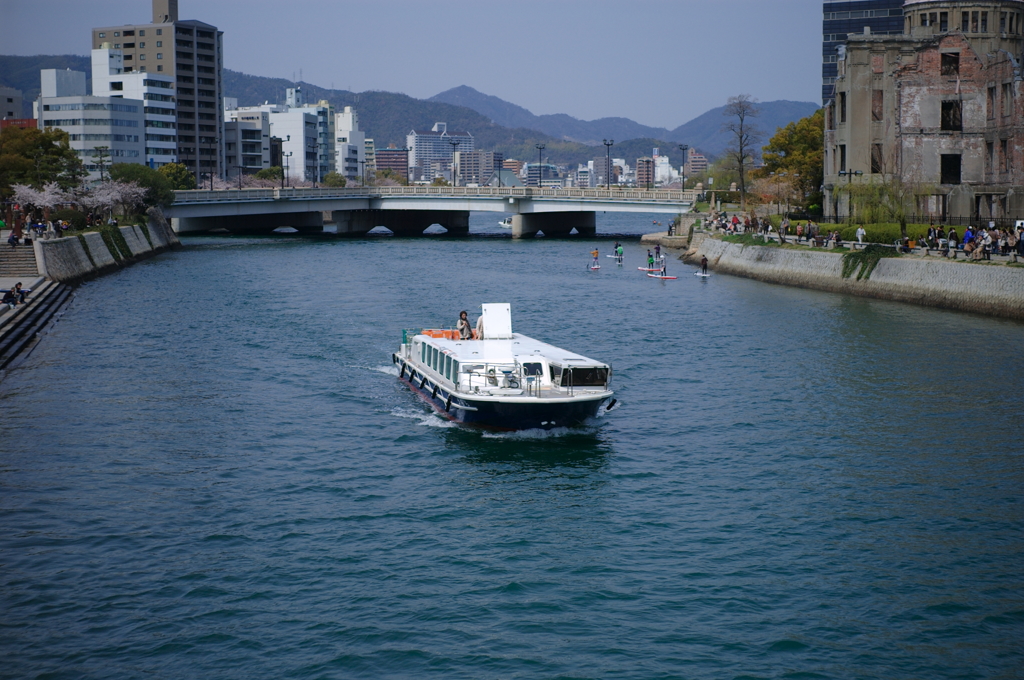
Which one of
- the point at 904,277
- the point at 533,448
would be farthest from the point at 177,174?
the point at 533,448

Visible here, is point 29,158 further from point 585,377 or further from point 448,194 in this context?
point 585,377

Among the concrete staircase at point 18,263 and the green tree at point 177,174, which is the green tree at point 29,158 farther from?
the green tree at point 177,174

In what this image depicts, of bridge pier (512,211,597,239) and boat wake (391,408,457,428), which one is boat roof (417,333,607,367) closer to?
boat wake (391,408,457,428)

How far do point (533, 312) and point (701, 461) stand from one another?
121 ft

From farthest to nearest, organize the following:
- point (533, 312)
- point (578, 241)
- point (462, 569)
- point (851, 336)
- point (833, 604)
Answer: point (578, 241)
point (533, 312)
point (851, 336)
point (462, 569)
point (833, 604)

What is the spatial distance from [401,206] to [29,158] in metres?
50.7

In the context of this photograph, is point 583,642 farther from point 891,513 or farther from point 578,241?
point 578,241

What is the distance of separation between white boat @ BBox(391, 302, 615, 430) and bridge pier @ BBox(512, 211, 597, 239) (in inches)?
4466

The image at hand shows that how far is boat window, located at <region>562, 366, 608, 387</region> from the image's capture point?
121 feet

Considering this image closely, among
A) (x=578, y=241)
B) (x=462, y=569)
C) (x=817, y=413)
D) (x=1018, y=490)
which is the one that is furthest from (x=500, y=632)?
(x=578, y=241)

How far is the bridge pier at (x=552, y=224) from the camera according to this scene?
153250 millimetres

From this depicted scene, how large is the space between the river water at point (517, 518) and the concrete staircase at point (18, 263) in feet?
78.8

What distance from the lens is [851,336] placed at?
59.0 metres

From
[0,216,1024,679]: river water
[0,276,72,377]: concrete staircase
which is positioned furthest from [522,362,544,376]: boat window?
[0,276,72,377]: concrete staircase
